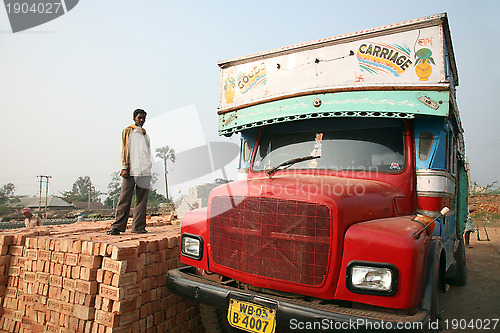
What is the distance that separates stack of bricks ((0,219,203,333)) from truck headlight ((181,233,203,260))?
478 millimetres

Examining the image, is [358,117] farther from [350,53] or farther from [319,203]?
[319,203]

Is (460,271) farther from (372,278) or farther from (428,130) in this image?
(372,278)

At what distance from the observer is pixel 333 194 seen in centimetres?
249

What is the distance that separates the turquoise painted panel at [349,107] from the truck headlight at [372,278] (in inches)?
67.5

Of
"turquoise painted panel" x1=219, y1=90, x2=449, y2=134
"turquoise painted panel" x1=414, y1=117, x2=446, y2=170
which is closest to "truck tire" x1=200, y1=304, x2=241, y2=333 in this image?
"turquoise painted panel" x1=219, y1=90, x2=449, y2=134

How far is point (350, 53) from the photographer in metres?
3.68

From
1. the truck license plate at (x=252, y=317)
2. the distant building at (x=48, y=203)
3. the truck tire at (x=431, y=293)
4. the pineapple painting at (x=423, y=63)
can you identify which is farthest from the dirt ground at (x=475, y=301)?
the distant building at (x=48, y=203)

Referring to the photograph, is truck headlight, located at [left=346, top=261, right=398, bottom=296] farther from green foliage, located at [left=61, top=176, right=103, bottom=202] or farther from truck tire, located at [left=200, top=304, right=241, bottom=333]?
green foliage, located at [left=61, top=176, right=103, bottom=202]

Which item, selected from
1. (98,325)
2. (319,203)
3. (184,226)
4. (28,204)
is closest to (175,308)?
(98,325)

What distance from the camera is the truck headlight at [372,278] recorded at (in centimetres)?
217

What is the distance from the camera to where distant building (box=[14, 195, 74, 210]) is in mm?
53787

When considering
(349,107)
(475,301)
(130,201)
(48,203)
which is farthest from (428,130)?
(48,203)

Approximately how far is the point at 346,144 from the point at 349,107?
389 mm

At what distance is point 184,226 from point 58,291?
1512 millimetres
